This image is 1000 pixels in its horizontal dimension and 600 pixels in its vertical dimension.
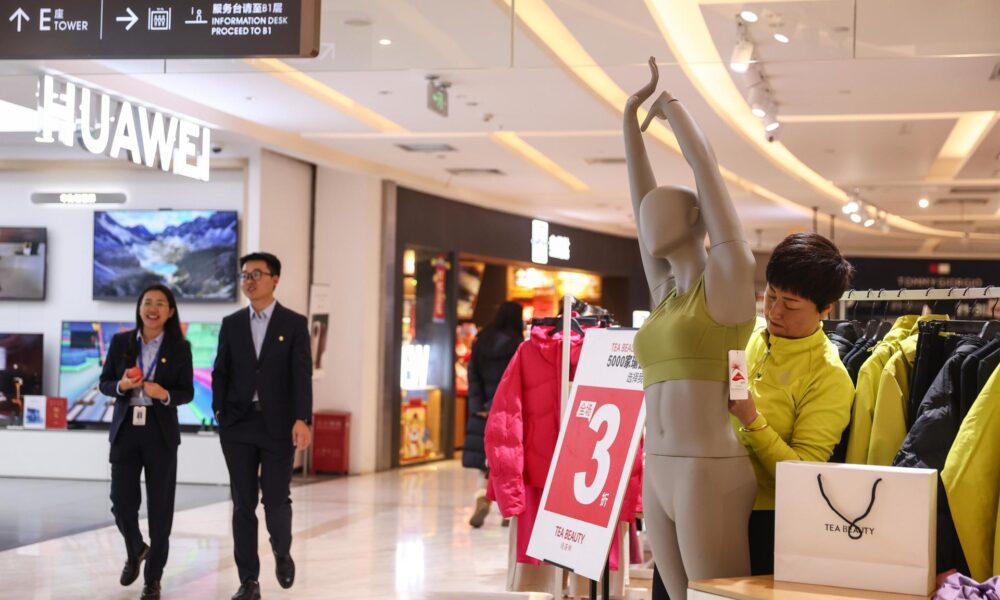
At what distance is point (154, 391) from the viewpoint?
17.7 ft

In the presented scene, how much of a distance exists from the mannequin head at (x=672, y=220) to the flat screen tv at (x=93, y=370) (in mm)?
8169

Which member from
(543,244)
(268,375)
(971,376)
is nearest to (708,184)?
(971,376)

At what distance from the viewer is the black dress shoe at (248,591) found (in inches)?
209

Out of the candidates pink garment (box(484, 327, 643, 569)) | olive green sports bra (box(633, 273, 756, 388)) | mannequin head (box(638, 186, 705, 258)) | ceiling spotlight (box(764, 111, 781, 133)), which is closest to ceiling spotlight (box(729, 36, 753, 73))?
pink garment (box(484, 327, 643, 569))

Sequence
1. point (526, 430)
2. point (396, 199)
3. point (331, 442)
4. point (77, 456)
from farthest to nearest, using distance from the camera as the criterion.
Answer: point (396, 199), point (331, 442), point (77, 456), point (526, 430)

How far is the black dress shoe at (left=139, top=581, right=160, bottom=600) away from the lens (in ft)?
17.9

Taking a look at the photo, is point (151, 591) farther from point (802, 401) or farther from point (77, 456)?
point (77, 456)

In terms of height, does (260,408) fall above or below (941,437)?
below

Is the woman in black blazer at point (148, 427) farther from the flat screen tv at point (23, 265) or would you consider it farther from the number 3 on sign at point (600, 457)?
the flat screen tv at point (23, 265)

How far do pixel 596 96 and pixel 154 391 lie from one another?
4066 millimetres

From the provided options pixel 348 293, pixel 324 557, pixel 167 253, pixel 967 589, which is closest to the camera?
pixel 967 589

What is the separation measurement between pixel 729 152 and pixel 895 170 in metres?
2.21

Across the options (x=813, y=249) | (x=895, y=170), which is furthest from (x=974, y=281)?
(x=813, y=249)

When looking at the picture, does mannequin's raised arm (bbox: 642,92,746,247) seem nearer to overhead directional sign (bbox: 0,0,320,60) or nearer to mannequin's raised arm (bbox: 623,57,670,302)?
mannequin's raised arm (bbox: 623,57,670,302)
